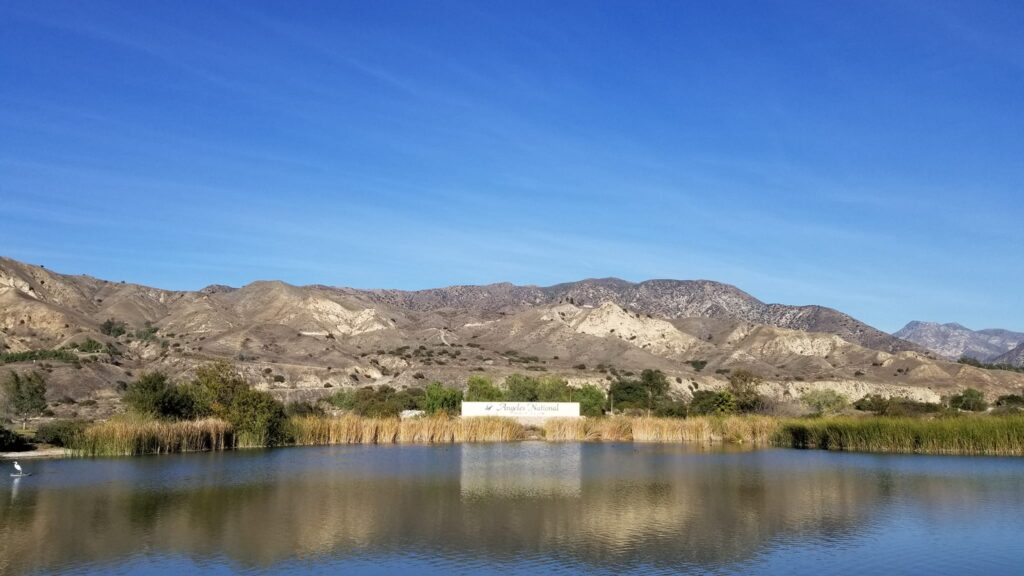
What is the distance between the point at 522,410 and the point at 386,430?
1634 cm

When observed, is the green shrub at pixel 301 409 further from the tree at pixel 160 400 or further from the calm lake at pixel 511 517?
the calm lake at pixel 511 517

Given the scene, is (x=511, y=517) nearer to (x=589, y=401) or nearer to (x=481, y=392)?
(x=481, y=392)

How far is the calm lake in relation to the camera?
20.6 m

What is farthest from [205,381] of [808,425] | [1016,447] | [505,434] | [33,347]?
[33,347]

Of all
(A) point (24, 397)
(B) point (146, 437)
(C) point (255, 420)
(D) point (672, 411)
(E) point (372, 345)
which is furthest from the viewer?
(E) point (372, 345)

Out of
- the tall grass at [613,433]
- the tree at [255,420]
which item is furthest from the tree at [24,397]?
the tree at [255,420]

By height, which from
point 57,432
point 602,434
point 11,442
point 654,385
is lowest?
point 11,442

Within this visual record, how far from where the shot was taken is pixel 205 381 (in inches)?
2099

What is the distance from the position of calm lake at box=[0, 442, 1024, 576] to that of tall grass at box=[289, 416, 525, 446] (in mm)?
11869

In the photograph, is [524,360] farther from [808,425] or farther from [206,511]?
[206,511]

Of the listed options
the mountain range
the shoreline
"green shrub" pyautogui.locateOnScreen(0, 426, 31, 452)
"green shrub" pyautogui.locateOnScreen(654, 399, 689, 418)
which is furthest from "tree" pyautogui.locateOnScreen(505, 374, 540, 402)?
"green shrub" pyautogui.locateOnScreen(0, 426, 31, 452)

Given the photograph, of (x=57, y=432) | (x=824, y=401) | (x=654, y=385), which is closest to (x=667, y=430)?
(x=824, y=401)

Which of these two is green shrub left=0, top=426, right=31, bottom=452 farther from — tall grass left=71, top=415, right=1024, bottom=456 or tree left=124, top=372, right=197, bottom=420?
tree left=124, top=372, right=197, bottom=420

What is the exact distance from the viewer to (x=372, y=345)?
131m
